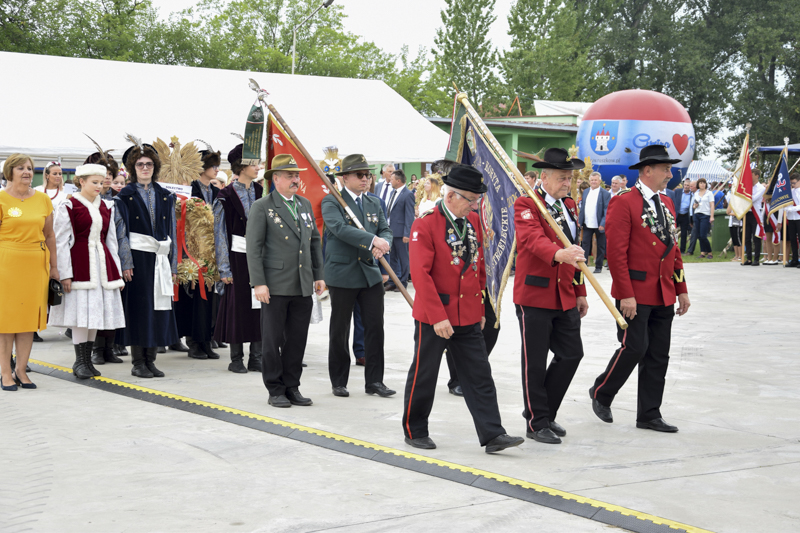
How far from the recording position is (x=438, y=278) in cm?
551

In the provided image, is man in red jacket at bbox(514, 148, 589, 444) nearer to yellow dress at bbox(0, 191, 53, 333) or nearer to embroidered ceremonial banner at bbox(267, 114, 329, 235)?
embroidered ceremonial banner at bbox(267, 114, 329, 235)

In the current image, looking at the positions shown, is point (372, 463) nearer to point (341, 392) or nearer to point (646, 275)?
point (341, 392)

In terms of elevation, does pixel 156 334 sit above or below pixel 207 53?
below

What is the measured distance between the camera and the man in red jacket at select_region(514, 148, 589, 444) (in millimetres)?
5777

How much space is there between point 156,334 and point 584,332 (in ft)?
17.2

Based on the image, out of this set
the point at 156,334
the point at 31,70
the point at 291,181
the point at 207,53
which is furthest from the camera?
the point at 207,53

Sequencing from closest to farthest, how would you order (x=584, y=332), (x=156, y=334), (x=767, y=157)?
1. (x=156, y=334)
2. (x=584, y=332)
3. (x=767, y=157)

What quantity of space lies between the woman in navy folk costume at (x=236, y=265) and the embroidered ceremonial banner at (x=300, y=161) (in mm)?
595

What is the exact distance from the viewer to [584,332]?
10.8 meters

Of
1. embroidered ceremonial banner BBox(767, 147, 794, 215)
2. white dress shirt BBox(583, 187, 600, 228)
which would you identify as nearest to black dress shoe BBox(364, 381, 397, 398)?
white dress shirt BBox(583, 187, 600, 228)

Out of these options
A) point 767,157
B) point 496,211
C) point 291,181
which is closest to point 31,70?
point 291,181

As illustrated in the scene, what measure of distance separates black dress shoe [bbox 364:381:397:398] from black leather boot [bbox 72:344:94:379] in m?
2.61

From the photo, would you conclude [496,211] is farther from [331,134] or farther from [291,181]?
[331,134]

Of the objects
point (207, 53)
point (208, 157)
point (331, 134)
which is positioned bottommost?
point (208, 157)
